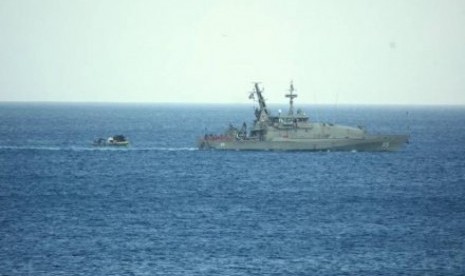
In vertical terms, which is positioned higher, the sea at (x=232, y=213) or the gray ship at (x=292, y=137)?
the gray ship at (x=292, y=137)

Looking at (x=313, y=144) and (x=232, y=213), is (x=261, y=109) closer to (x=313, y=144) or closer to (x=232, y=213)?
(x=313, y=144)

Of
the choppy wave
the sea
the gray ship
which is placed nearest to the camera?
the sea

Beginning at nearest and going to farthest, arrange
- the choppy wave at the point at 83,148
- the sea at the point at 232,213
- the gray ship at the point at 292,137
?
1. the sea at the point at 232,213
2. the gray ship at the point at 292,137
3. the choppy wave at the point at 83,148

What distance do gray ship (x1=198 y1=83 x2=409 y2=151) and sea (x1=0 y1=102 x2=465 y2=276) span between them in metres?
1.54

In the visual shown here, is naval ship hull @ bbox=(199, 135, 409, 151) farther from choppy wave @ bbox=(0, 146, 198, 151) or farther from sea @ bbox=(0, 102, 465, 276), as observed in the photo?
choppy wave @ bbox=(0, 146, 198, 151)

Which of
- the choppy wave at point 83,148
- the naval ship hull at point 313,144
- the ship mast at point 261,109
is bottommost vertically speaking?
the choppy wave at point 83,148

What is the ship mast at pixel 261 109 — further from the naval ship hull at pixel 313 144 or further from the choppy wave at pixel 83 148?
the choppy wave at pixel 83 148

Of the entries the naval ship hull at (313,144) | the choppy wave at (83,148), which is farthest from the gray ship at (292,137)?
the choppy wave at (83,148)

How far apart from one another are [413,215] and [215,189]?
2368 centimetres

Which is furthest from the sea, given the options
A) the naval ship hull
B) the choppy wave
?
the choppy wave

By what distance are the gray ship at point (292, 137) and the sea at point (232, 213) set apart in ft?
5.06

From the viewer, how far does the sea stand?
206 ft

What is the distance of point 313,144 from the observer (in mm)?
131375

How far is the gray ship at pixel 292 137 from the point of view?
422 feet
